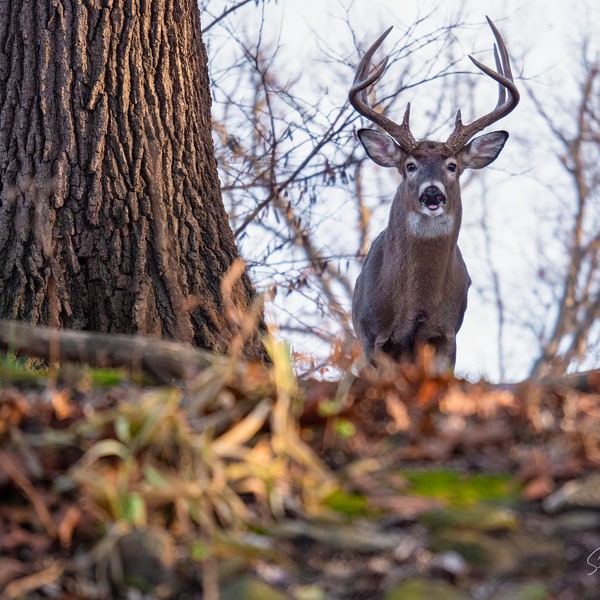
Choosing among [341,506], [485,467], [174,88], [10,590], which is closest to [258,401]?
[341,506]

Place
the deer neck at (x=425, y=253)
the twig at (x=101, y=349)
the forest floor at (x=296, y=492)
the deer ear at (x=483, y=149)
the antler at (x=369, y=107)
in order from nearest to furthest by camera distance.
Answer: the forest floor at (x=296, y=492) → the twig at (x=101, y=349) → the deer neck at (x=425, y=253) → the antler at (x=369, y=107) → the deer ear at (x=483, y=149)

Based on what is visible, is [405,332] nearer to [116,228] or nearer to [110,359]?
[116,228]

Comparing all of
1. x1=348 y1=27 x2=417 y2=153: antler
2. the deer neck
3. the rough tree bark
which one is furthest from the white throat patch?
the rough tree bark

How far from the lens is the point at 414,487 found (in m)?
3.24

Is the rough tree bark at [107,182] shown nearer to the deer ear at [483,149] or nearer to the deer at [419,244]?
the deer at [419,244]

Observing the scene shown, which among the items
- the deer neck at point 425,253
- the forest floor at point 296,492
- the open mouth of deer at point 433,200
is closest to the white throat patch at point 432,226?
the deer neck at point 425,253

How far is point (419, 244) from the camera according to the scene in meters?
8.75

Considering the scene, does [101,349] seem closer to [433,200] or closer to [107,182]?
[107,182]

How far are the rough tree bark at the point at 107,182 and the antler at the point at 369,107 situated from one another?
2.27 meters

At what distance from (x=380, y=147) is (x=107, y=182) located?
348cm

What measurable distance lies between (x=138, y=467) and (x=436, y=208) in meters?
5.81

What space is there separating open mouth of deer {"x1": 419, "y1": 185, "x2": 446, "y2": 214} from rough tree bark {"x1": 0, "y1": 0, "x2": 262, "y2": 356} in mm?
2247

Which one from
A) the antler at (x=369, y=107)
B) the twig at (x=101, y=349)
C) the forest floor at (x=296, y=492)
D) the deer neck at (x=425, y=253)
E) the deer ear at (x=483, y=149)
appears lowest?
the forest floor at (x=296, y=492)

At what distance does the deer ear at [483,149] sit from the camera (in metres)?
9.32
